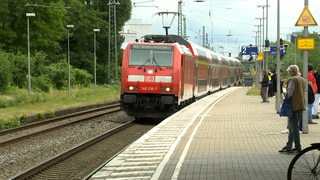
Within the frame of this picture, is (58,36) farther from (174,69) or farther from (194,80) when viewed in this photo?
(174,69)

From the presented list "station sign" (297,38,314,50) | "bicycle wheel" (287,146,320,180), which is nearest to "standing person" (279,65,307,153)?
"station sign" (297,38,314,50)

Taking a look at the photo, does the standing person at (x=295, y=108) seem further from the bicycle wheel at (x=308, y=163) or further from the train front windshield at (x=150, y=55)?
the train front windshield at (x=150, y=55)

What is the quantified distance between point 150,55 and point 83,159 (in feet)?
30.0

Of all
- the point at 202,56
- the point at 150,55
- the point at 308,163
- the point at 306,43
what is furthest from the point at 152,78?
the point at 308,163

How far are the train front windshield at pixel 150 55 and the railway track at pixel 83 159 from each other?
3268mm

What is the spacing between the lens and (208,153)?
11.6 m

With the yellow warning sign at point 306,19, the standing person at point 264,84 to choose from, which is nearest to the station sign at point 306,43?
the yellow warning sign at point 306,19

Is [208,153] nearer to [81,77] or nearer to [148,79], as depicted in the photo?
[148,79]

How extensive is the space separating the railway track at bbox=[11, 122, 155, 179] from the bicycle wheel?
3947mm

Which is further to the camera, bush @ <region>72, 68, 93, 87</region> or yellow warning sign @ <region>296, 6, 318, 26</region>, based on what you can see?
bush @ <region>72, 68, 93, 87</region>

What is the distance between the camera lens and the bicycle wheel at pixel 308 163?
713cm

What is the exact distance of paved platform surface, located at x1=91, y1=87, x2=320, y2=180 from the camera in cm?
930

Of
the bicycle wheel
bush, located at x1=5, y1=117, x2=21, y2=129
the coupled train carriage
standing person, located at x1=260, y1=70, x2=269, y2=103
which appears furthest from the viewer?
standing person, located at x1=260, y1=70, x2=269, y2=103

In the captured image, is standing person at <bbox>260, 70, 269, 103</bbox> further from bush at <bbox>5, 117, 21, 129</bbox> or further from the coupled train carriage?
bush at <bbox>5, 117, 21, 129</bbox>
